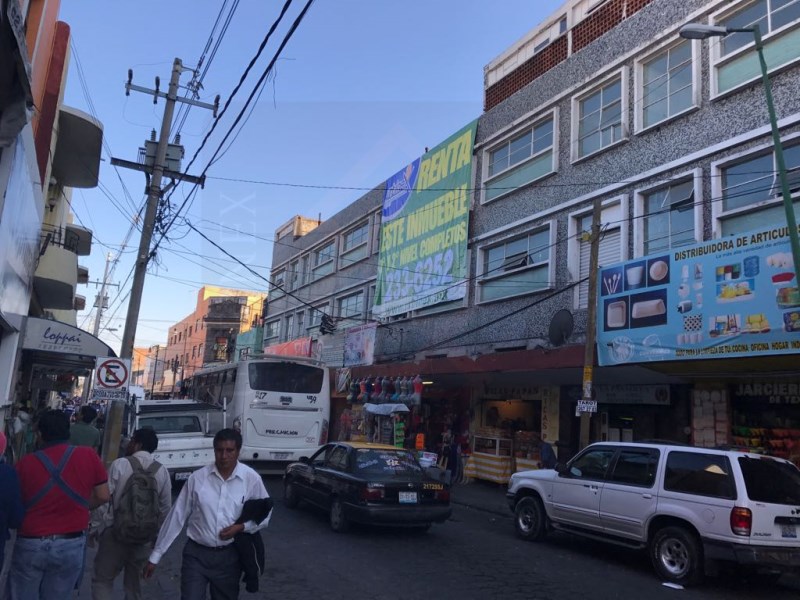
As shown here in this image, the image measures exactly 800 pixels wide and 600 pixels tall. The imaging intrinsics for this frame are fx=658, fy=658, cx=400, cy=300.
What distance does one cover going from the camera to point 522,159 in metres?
20.3

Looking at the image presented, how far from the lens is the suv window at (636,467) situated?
907 centimetres

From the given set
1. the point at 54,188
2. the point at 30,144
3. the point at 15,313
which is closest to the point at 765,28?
the point at 30,144

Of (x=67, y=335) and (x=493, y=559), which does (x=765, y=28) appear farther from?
(x=67, y=335)

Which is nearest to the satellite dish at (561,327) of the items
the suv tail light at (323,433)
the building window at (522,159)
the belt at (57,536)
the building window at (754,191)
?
the building window at (754,191)

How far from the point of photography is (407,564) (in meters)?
8.64

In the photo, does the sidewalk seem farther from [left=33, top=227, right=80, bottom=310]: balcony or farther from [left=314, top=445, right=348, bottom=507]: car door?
[left=33, top=227, right=80, bottom=310]: balcony

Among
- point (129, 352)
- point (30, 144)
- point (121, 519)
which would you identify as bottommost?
point (121, 519)

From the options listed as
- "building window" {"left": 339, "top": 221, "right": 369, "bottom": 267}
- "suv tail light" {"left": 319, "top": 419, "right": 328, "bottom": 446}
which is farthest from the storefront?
"building window" {"left": 339, "top": 221, "right": 369, "bottom": 267}

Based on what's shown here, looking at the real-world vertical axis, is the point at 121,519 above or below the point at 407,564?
above

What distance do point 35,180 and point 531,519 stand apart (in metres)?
10.6

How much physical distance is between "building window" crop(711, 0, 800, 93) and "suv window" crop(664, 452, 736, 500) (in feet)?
28.4

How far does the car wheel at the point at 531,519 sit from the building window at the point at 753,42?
965cm

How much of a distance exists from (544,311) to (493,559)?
31.6 ft

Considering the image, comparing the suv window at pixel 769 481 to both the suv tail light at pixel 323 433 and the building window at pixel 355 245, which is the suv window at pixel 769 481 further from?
the building window at pixel 355 245
